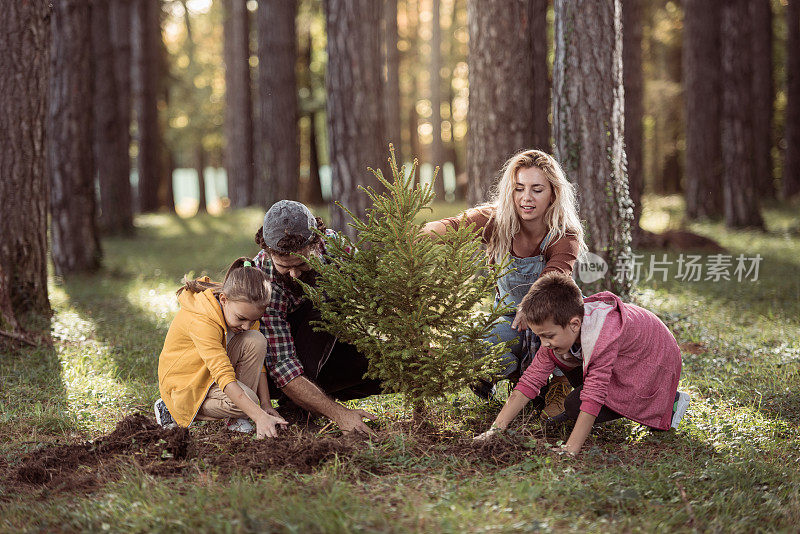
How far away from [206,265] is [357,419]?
833cm

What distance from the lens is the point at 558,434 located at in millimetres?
4867

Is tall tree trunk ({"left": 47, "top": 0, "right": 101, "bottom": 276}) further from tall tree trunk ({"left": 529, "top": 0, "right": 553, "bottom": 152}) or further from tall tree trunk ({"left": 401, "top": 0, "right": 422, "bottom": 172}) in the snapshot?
tall tree trunk ({"left": 401, "top": 0, "right": 422, "bottom": 172})

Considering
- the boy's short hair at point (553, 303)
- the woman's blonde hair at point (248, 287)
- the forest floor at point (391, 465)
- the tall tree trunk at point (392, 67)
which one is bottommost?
the forest floor at point (391, 465)

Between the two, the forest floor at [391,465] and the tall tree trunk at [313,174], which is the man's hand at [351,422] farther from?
the tall tree trunk at [313,174]

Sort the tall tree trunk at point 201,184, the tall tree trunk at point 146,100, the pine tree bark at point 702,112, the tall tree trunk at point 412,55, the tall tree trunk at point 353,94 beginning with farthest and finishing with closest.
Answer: the tall tree trunk at point 412,55
the tall tree trunk at point 201,184
the tall tree trunk at point 146,100
the pine tree bark at point 702,112
the tall tree trunk at point 353,94

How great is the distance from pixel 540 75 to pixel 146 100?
1379cm

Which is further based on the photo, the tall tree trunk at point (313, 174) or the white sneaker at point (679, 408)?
the tall tree trunk at point (313, 174)

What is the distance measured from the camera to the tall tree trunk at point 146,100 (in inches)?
844

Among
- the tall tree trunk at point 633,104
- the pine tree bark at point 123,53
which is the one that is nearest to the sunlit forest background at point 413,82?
the pine tree bark at point 123,53

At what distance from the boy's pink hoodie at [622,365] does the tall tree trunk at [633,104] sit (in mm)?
7658

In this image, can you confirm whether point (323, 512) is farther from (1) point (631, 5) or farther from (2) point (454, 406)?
(1) point (631, 5)

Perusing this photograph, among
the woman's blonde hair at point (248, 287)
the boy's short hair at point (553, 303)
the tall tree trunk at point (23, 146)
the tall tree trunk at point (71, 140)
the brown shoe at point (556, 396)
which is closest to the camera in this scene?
the boy's short hair at point (553, 303)

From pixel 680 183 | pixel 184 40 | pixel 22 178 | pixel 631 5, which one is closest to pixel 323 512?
pixel 22 178

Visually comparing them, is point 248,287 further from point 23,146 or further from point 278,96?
point 278,96
